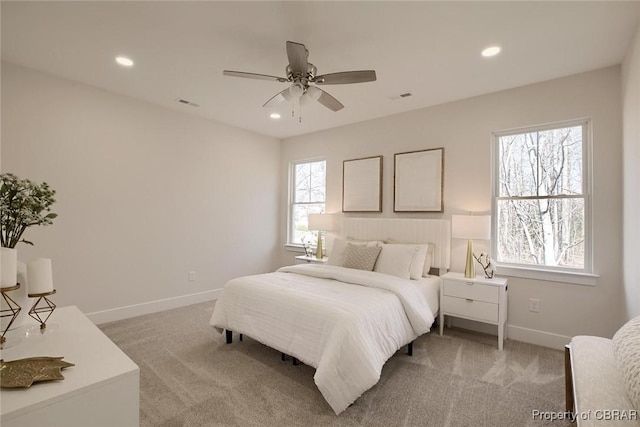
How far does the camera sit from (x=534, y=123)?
3.10m

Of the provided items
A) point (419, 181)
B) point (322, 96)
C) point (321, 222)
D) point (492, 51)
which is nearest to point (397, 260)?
point (419, 181)

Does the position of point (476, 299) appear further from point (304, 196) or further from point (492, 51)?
point (304, 196)

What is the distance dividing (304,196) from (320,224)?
100 cm

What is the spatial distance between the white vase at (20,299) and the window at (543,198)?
151 inches

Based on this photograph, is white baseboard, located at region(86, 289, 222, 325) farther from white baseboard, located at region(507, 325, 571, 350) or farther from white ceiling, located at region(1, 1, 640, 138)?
white baseboard, located at region(507, 325, 571, 350)

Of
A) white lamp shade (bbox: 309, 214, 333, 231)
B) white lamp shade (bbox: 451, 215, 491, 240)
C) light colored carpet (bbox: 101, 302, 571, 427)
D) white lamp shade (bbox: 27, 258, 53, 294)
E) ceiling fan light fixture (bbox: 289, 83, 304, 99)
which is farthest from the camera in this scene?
white lamp shade (bbox: 309, 214, 333, 231)

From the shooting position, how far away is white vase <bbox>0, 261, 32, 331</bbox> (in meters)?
1.26

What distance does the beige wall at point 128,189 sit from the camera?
3055mm

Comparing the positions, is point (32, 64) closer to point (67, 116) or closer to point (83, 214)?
point (67, 116)

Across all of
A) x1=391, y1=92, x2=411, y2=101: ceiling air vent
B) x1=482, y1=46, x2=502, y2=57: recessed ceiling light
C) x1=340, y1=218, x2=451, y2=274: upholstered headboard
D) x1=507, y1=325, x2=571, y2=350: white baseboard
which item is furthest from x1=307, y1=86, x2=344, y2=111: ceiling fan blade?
x1=507, y1=325, x2=571, y2=350: white baseboard

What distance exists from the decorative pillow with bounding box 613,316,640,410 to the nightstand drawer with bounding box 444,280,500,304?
157cm

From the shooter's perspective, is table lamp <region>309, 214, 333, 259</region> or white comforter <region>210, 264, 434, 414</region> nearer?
white comforter <region>210, 264, 434, 414</region>

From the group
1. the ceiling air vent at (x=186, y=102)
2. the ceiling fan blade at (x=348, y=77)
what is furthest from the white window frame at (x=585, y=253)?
the ceiling air vent at (x=186, y=102)

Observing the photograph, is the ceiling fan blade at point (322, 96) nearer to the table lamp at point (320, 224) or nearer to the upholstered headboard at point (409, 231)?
the upholstered headboard at point (409, 231)
